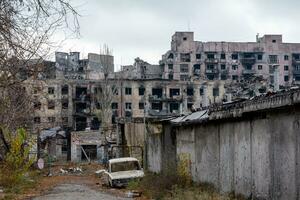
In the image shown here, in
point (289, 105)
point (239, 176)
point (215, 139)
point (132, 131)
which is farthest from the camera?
point (132, 131)

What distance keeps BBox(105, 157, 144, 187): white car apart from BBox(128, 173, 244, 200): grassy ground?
0.91 m

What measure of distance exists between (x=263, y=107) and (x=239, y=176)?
11.6 ft

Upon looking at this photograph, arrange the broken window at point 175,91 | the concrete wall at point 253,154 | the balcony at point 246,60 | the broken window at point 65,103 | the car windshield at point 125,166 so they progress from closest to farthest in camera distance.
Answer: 1. the concrete wall at point 253,154
2. the car windshield at point 125,166
3. the broken window at point 65,103
4. the broken window at point 175,91
5. the balcony at point 246,60

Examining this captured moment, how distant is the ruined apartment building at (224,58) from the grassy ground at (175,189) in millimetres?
76007

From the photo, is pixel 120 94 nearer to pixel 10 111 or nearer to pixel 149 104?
pixel 149 104

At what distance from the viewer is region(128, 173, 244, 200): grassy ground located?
1723 cm

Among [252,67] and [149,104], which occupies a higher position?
[252,67]

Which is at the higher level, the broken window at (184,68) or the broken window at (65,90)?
the broken window at (184,68)

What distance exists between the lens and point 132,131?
43656mm

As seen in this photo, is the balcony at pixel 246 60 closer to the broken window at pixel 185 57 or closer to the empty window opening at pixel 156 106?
the broken window at pixel 185 57

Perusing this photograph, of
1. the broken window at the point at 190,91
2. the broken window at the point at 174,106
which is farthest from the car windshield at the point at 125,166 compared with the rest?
the broken window at the point at 190,91

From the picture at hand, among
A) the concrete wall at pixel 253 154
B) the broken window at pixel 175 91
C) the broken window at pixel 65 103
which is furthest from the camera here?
the broken window at pixel 175 91

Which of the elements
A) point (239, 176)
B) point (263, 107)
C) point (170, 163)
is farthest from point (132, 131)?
point (263, 107)

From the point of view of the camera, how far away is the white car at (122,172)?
29.5 m
